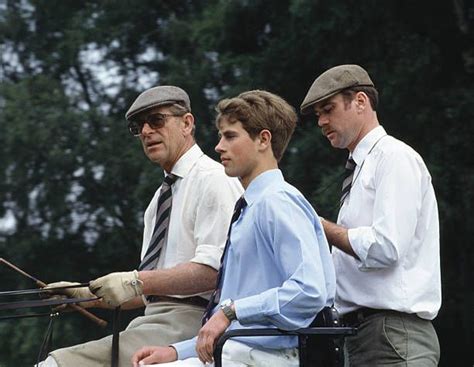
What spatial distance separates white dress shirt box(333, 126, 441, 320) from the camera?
Result: 4371mm

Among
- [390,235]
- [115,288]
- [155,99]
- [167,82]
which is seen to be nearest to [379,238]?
[390,235]

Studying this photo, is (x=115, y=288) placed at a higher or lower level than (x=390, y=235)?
lower

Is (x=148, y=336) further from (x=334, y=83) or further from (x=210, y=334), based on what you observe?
(x=334, y=83)

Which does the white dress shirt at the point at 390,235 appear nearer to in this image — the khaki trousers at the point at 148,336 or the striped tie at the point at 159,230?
the khaki trousers at the point at 148,336

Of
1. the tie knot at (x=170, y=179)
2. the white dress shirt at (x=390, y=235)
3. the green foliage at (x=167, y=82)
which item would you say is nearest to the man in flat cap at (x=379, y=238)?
the white dress shirt at (x=390, y=235)

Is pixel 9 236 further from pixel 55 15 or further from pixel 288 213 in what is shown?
pixel 288 213

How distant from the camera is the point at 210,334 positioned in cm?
390

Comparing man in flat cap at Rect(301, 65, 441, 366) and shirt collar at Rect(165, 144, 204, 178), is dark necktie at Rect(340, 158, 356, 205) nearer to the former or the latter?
man in flat cap at Rect(301, 65, 441, 366)

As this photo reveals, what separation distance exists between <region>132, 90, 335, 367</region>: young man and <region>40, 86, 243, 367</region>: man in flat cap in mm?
293

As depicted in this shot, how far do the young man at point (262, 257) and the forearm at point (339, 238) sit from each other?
323 mm

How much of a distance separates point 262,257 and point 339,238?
48cm

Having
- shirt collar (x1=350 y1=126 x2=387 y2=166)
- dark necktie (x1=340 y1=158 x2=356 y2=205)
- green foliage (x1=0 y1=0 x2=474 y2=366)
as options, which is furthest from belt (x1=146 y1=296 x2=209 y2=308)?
green foliage (x1=0 y1=0 x2=474 y2=366)

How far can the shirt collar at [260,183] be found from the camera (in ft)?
13.5

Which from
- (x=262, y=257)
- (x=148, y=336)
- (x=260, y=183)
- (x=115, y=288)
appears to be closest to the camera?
(x=262, y=257)
